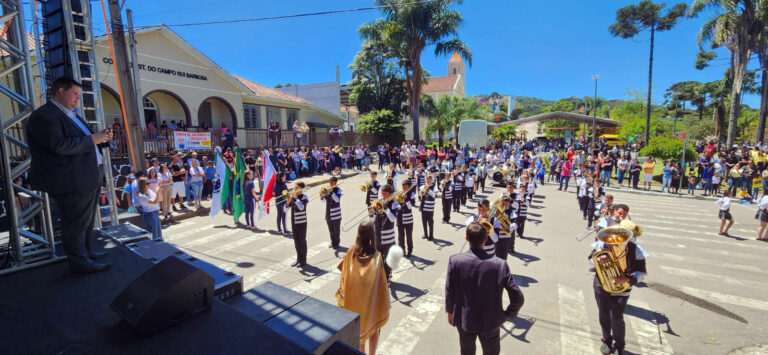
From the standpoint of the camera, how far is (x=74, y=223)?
301cm

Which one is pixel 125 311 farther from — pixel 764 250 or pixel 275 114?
pixel 275 114

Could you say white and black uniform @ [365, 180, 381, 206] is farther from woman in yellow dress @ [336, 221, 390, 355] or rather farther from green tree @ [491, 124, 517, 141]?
green tree @ [491, 124, 517, 141]

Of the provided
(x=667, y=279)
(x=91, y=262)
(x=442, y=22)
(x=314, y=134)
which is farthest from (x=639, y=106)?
(x=91, y=262)

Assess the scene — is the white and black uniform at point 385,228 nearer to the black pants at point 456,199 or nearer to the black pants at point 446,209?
the black pants at point 446,209

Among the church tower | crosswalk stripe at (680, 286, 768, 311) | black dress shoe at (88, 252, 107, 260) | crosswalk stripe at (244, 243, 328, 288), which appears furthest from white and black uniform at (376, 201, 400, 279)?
the church tower

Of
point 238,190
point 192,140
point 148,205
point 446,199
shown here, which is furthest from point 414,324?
point 192,140

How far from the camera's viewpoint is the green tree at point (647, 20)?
26.6 metres

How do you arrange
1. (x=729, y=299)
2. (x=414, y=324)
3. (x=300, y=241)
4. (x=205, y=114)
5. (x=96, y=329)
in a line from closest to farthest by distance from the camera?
(x=96, y=329)
(x=414, y=324)
(x=729, y=299)
(x=300, y=241)
(x=205, y=114)

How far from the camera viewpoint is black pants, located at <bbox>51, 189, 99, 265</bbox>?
2949 millimetres

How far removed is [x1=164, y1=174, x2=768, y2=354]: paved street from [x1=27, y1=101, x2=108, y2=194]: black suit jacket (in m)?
3.72

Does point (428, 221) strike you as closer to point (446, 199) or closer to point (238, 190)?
point (446, 199)

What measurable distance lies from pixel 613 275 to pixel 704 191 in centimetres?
1877

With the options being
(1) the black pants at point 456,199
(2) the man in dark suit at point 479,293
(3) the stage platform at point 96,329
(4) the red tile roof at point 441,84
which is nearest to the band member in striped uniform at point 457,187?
(1) the black pants at point 456,199

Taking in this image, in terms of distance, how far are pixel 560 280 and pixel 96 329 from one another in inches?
271
